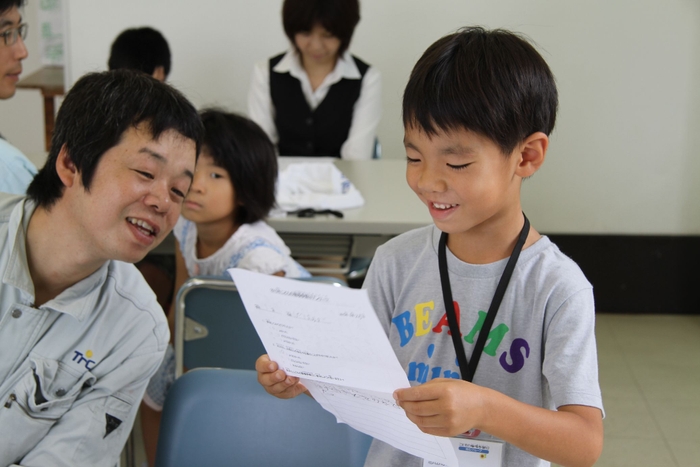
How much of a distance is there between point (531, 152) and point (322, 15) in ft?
7.84

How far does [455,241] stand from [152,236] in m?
0.50

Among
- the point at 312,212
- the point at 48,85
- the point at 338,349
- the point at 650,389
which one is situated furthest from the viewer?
the point at 48,85

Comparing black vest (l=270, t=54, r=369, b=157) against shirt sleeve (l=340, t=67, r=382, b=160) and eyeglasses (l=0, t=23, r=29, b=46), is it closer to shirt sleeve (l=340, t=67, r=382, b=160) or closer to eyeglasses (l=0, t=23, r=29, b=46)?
shirt sleeve (l=340, t=67, r=382, b=160)

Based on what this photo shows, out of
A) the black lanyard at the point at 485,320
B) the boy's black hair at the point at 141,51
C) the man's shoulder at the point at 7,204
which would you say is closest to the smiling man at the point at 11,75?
the man's shoulder at the point at 7,204

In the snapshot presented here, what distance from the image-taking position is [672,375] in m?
3.12

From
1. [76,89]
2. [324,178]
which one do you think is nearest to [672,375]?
[324,178]

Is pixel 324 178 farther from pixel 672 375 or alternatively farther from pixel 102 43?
pixel 102 43

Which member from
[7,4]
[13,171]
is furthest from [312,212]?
[7,4]

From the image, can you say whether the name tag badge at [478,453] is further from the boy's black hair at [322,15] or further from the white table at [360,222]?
the boy's black hair at [322,15]

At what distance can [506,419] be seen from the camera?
2.91 feet

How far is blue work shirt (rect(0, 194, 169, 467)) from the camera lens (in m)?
1.20

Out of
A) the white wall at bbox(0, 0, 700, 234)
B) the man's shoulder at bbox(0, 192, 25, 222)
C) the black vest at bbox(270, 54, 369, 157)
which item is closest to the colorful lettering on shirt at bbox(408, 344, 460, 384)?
the man's shoulder at bbox(0, 192, 25, 222)

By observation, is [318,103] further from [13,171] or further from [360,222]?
[13,171]

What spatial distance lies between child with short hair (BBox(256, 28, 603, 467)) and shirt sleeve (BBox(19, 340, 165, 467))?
40cm
